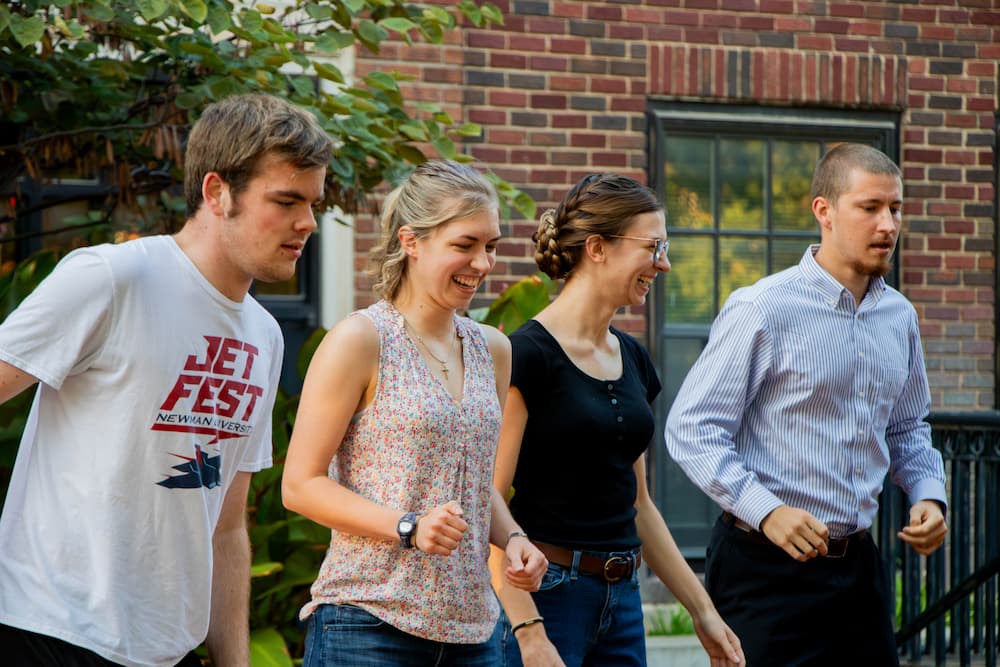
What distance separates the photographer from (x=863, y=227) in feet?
13.5

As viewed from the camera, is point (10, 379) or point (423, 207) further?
point (423, 207)

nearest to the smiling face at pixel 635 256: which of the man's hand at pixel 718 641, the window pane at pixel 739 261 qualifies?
the man's hand at pixel 718 641

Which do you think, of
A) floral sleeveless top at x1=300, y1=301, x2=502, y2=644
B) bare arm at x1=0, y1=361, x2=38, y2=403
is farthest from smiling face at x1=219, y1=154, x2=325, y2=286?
bare arm at x1=0, y1=361, x2=38, y2=403

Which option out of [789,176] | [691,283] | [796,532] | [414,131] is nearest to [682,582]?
[796,532]

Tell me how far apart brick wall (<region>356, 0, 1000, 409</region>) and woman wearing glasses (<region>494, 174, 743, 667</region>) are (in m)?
3.66

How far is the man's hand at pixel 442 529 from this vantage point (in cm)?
256

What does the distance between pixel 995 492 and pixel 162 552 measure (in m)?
4.46

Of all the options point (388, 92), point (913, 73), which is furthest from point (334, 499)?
point (913, 73)

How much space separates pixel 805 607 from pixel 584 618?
870mm

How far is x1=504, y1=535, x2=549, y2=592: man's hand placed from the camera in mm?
2861

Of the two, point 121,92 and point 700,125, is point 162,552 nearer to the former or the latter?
point 121,92

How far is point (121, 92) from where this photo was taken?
17.3 feet

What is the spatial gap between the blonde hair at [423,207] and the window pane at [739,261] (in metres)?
5.08

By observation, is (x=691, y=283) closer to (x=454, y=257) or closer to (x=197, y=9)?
(x=197, y=9)
